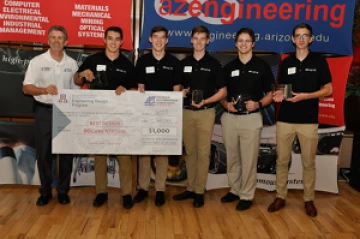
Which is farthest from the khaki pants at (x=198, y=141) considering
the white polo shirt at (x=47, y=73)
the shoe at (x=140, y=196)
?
the white polo shirt at (x=47, y=73)

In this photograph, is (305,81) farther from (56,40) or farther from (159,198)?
(56,40)

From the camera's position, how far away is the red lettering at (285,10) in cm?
449

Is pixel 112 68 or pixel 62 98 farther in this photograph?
pixel 112 68

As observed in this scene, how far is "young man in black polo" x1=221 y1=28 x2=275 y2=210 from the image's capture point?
3969 mm

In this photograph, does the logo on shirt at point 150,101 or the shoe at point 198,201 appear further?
the shoe at point 198,201

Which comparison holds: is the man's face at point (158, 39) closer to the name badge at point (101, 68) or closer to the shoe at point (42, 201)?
the name badge at point (101, 68)

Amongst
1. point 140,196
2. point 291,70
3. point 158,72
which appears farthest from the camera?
point 140,196

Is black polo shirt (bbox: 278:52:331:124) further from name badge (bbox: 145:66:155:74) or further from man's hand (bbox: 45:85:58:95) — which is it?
man's hand (bbox: 45:85:58:95)

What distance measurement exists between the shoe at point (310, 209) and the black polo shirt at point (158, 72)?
6.02 feet

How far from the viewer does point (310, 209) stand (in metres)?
4.03

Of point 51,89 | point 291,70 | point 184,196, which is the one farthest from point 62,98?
point 291,70

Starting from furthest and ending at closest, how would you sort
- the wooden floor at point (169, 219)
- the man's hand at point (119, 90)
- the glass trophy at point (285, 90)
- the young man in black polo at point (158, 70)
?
1. the young man in black polo at point (158, 70)
2. the man's hand at point (119, 90)
3. the glass trophy at point (285, 90)
4. the wooden floor at point (169, 219)

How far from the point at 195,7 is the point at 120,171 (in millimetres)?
2011

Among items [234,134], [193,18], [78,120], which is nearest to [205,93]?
[234,134]
